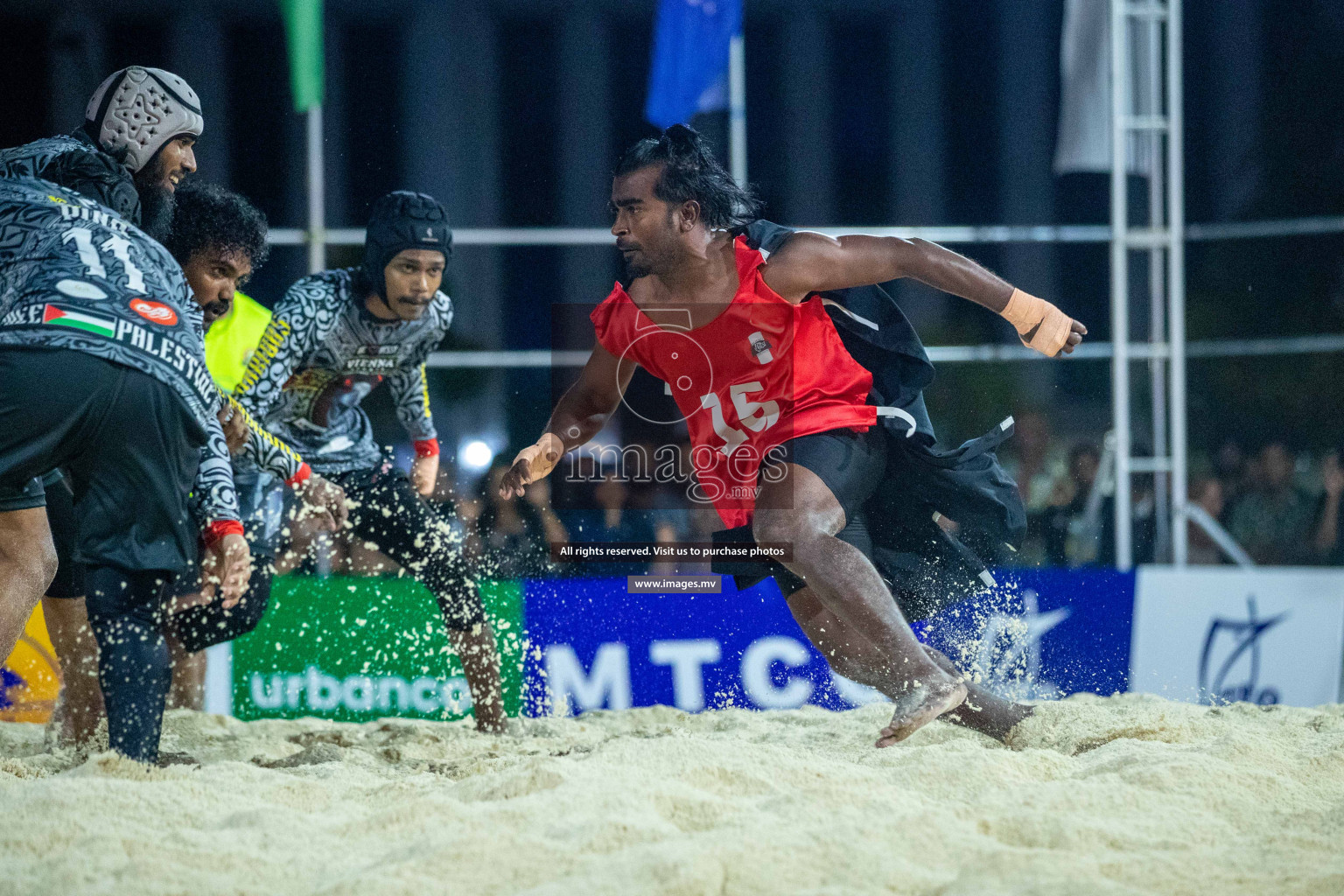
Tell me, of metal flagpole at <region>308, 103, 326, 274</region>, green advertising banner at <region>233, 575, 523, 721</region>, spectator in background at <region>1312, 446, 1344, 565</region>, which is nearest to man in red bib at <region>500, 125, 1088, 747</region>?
green advertising banner at <region>233, 575, 523, 721</region>

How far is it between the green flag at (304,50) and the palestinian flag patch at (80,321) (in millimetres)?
2836

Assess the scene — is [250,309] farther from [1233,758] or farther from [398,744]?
[1233,758]

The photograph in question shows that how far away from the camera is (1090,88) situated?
5.57m

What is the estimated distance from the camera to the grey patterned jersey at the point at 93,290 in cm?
264

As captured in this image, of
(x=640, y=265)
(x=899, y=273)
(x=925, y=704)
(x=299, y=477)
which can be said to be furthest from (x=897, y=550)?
(x=299, y=477)

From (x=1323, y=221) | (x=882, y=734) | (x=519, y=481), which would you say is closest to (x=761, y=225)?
(x=519, y=481)


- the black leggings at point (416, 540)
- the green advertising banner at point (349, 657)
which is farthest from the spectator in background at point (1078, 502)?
the black leggings at point (416, 540)

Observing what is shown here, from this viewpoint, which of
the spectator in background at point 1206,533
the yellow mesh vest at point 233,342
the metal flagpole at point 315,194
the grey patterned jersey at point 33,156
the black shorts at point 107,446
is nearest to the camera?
the black shorts at point 107,446

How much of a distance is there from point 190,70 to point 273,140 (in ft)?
1.52

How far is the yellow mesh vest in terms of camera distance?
467cm

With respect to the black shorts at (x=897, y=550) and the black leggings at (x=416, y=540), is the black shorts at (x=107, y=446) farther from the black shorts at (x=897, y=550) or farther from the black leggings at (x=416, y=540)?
the black shorts at (x=897, y=550)

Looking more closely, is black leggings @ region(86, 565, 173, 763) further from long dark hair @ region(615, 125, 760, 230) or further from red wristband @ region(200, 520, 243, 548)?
long dark hair @ region(615, 125, 760, 230)

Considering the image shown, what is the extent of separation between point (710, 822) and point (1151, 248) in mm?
4383

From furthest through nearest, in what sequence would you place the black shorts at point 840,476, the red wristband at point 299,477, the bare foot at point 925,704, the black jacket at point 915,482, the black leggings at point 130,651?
the black jacket at point 915,482, the red wristband at point 299,477, the black shorts at point 840,476, the bare foot at point 925,704, the black leggings at point 130,651
